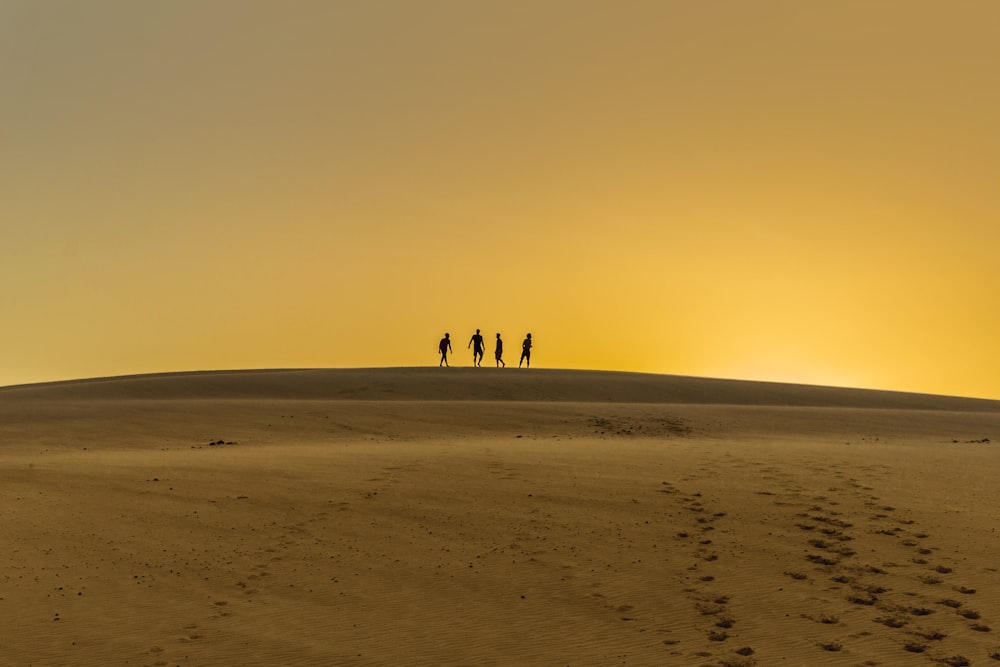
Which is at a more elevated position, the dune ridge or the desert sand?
the dune ridge

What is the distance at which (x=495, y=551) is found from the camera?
11016 mm

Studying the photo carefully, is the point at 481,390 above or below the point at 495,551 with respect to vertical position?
above

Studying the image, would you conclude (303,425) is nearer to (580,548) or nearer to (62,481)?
(62,481)

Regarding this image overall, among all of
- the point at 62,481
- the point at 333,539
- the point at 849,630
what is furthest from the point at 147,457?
the point at 849,630

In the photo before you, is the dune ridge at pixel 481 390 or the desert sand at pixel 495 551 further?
the dune ridge at pixel 481 390

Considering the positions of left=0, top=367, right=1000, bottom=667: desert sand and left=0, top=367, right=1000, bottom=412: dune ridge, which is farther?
left=0, top=367, right=1000, bottom=412: dune ridge

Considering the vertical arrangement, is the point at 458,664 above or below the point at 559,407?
below

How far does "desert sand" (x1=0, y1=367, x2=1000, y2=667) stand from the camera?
27.2 feet

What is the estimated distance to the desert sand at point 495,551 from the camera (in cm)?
829

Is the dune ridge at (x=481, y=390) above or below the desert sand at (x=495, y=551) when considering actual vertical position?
above

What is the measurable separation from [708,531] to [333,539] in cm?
465

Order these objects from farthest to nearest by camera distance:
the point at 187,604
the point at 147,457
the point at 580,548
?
the point at 147,457 < the point at 580,548 < the point at 187,604

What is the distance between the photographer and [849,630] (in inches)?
338

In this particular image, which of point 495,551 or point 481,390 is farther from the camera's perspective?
point 481,390
